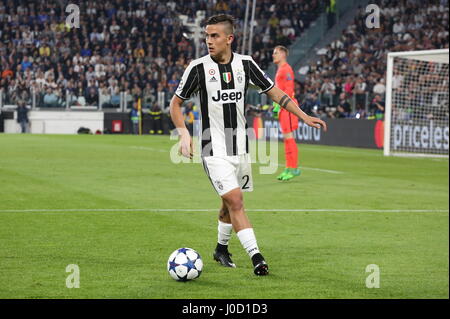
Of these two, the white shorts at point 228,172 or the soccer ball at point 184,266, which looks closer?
the soccer ball at point 184,266

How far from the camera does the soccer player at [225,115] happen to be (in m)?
6.48

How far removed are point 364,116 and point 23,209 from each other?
1925 centimetres

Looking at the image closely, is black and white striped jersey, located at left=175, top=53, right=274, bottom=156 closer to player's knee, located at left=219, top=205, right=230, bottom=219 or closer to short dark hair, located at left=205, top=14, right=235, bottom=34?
short dark hair, located at left=205, top=14, right=235, bottom=34

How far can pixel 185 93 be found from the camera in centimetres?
661

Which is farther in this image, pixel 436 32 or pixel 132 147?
pixel 436 32

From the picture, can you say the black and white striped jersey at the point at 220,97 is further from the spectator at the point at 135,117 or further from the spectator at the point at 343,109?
the spectator at the point at 135,117

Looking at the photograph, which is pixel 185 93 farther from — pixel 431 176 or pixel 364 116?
pixel 364 116

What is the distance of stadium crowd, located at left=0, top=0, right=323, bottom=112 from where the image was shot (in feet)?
117

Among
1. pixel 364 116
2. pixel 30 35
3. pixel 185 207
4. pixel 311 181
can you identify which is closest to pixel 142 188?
pixel 185 207

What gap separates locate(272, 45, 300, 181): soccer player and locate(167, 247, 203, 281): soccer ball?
7.54 m

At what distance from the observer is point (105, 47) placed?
1473 inches

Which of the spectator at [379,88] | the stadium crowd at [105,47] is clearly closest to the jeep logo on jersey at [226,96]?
the spectator at [379,88]

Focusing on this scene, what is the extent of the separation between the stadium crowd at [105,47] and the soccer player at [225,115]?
28.8 metres

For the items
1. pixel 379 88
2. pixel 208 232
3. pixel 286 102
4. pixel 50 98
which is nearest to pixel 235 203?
pixel 286 102
